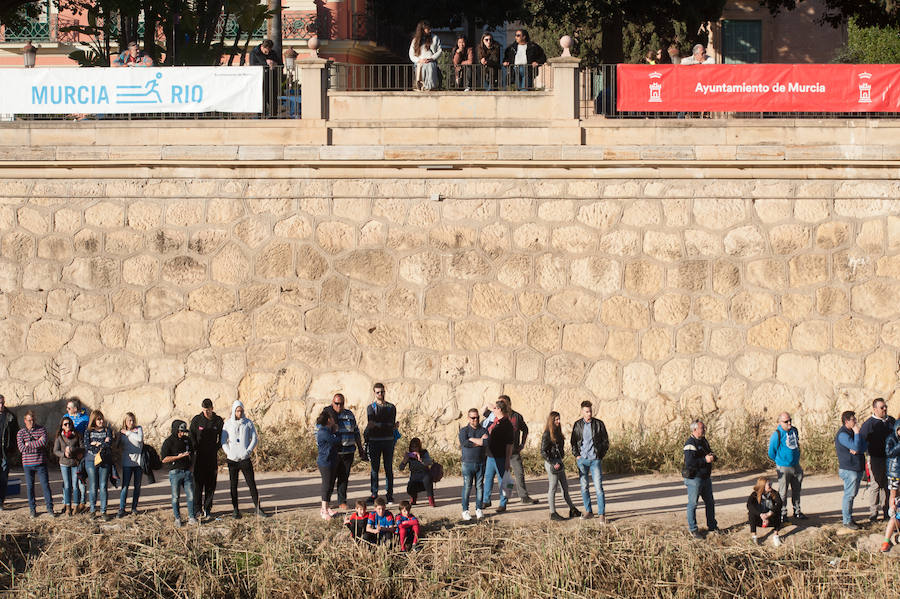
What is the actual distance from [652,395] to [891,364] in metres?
3.34

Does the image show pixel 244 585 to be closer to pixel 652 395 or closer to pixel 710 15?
pixel 652 395

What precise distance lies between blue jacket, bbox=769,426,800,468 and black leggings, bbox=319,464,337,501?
5288mm

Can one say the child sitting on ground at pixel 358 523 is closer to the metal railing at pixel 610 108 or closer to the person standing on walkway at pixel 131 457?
the person standing on walkway at pixel 131 457

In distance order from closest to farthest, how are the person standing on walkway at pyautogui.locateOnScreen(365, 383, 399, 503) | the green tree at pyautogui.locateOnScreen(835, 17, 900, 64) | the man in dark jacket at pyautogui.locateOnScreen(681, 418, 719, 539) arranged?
the man in dark jacket at pyautogui.locateOnScreen(681, 418, 719, 539) < the person standing on walkway at pyautogui.locateOnScreen(365, 383, 399, 503) < the green tree at pyautogui.locateOnScreen(835, 17, 900, 64)

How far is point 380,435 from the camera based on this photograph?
53.6ft

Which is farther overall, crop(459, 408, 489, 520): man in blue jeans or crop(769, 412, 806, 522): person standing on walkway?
crop(459, 408, 489, 520): man in blue jeans

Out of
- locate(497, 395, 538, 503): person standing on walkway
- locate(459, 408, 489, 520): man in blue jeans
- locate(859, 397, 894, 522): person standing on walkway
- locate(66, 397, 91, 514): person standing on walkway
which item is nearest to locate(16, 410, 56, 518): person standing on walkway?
locate(66, 397, 91, 514): person standing on walkway

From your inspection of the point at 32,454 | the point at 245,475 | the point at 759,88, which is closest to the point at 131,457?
the point at 32,454

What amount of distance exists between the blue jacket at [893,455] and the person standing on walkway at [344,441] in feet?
20.9

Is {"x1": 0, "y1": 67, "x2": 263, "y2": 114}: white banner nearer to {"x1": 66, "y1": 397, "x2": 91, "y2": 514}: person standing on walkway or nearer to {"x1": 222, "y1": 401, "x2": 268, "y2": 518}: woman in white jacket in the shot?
{"x1": 66, "y1": 397, "x2": 91, "y2": 514}: person standing on walkway

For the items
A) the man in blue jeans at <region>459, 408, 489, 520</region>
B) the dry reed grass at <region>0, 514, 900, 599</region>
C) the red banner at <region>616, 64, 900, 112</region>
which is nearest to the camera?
the dry reed grass at <region>0, 514, 900, 599</region>

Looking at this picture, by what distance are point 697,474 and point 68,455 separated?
7.62 metres

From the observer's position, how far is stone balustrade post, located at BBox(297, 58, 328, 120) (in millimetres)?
18359

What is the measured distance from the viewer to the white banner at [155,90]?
18516 millimetres
